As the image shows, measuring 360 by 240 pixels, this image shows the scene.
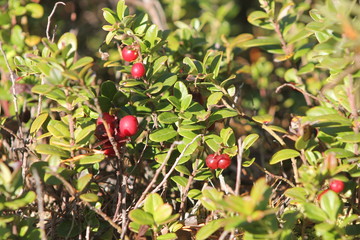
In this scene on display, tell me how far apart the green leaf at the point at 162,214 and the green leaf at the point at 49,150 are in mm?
359

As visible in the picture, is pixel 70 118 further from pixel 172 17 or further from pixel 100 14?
pixel 100 14

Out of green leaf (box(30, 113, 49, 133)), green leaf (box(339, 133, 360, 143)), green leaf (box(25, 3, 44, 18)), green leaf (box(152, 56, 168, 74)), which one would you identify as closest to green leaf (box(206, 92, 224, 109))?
green leaf (box(152, 56, 168, 74))

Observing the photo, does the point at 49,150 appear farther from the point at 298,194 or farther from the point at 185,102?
the point at 298,194

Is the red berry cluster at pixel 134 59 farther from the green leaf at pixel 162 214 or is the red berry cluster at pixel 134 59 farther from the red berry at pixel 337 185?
the red berry at pixel 337 185

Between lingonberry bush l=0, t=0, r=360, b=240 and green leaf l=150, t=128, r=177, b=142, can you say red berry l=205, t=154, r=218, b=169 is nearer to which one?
lingonberry bush l=0, t=0, r=360, b=240

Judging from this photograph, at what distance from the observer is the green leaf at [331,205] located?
1.31 metres

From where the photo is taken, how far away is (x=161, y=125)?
1.78m

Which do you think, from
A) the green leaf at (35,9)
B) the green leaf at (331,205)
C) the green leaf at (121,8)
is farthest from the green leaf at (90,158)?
the green leaf at (35,9)

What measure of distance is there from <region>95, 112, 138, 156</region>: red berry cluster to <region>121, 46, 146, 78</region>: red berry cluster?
17 cm

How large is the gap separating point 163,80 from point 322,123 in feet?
1.96

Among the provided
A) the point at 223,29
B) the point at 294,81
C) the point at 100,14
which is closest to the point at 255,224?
the point at 294,81

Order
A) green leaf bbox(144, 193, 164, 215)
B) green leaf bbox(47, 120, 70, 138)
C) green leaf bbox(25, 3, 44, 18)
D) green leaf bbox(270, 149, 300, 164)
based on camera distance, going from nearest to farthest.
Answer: green leaf bbox(144, 193, 164, 215) < green leaf bbox(47, 120, 70, 138) < green leaf bbox(270, 149, 300, 164) < green leaf bbox(25, 3, 44, 18)

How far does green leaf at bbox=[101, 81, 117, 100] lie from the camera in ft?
5.59

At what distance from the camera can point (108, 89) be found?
1.71m
